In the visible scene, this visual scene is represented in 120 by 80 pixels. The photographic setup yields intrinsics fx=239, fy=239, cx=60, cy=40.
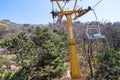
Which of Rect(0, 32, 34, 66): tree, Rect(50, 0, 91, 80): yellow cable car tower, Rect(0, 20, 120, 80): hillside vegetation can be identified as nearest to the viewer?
Rect(50, 0, 91, 80): yellow cable car tower

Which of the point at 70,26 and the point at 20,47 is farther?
the point at 20,47

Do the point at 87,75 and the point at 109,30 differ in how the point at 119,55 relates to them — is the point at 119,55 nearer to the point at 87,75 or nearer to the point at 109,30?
the point at 87,75

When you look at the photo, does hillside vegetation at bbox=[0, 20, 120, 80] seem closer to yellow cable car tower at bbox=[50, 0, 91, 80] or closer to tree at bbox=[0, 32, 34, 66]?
tree at bbox=[0, 32, 34, 66]

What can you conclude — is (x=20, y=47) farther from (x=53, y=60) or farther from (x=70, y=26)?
(x=70, y=26)

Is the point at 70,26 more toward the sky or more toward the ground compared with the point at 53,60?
more toward the sky

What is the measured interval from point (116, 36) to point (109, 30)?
9.69ft

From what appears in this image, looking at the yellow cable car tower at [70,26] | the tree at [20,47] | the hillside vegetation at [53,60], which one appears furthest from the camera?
the tree at [20,47]

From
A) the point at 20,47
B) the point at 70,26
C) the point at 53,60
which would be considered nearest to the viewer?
the point at 70,26

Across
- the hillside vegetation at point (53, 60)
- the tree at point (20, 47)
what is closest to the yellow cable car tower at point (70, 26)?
the hillside vegetation at point (53, 60)

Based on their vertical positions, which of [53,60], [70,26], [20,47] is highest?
[70,26]

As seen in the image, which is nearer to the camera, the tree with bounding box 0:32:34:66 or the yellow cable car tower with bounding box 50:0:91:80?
the yellow cable car tower with bounding box 50:0:91:80

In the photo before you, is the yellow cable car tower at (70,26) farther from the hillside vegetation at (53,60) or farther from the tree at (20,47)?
the tree at (20,47)

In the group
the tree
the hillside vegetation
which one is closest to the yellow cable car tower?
the hillside vegetation

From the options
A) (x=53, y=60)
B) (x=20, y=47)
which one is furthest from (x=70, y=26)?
(x=20, y=47)
